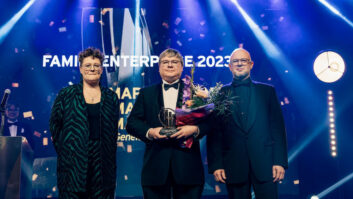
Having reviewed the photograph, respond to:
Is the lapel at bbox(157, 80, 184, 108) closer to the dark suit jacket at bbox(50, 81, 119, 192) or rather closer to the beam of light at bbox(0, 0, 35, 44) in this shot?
the dark suit jacket at bbox(50, 81, 119, 192)

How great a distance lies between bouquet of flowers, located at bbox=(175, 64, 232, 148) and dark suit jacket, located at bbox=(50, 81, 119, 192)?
21.8 inches

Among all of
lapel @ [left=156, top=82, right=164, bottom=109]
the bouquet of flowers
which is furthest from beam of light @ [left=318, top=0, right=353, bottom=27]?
lapel @ [left=156, top=82, right=164, bottom=109]

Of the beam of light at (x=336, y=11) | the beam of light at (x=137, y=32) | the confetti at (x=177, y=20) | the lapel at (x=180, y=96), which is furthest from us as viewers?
the beam of light at (x=336, y=11)

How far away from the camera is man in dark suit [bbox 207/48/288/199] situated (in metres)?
2.99

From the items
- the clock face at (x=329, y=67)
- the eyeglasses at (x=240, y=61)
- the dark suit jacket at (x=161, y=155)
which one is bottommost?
the dark suit jacket at (x=161, y=155)

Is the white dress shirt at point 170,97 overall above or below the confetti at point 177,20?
below

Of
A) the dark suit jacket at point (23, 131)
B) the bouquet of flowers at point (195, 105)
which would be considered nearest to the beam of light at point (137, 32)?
the dark suit jacket at point (23, 131)

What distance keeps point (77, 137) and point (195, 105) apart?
902 mm

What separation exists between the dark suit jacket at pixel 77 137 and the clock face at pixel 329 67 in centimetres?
392

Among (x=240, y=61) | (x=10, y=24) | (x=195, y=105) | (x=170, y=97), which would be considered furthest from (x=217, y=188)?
(x=10, y=24)

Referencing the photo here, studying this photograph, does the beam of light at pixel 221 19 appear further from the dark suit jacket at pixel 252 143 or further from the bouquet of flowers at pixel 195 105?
the bouquet of flowers at pixel 195 105

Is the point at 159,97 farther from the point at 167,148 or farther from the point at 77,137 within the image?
the point at 77,137

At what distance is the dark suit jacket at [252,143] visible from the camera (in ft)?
9.87

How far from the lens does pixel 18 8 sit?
562 centimetres
